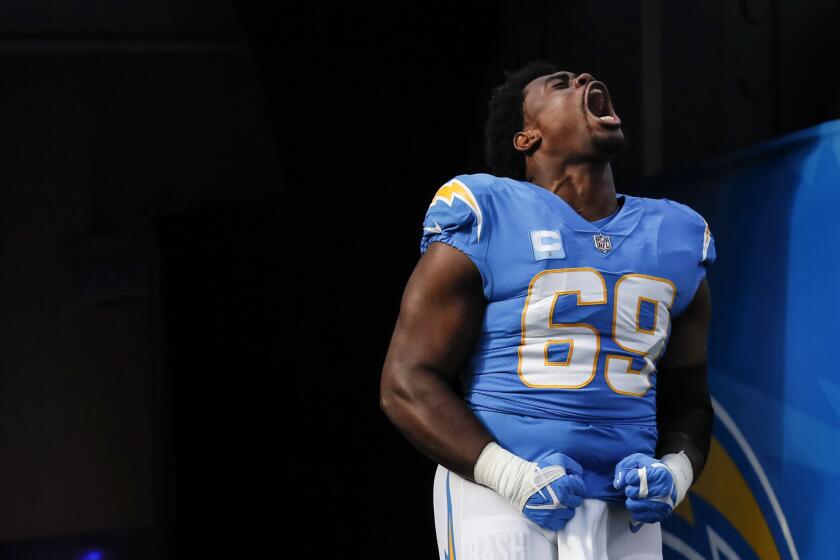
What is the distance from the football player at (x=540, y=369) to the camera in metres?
2.00

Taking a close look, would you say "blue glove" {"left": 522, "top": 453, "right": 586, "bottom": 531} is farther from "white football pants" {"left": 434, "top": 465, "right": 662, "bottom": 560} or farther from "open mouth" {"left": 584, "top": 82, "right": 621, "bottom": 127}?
"open mouth" {"left": 584, "top": 82, "right": 621, "bottom": 127}

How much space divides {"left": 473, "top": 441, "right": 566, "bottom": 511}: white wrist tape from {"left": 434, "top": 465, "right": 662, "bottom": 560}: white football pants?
49 mm

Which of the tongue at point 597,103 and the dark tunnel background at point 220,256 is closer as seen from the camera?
the tongue at point 597,103

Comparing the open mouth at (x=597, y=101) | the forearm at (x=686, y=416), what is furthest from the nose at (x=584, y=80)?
the forearm at (x=686, y=416)

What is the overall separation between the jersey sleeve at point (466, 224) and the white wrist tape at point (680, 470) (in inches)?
16.5

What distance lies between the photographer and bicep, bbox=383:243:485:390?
2078 mm

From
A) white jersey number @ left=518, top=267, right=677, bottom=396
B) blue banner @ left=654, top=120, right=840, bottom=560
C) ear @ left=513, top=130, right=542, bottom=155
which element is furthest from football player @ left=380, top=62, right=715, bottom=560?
blue banner @ left=654, top=120, right=840, bottom=560

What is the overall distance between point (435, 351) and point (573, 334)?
0.24 m

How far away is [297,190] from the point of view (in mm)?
4871

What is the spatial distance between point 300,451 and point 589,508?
282 cm

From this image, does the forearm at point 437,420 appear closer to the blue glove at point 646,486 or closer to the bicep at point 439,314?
the bicep at point 439,314

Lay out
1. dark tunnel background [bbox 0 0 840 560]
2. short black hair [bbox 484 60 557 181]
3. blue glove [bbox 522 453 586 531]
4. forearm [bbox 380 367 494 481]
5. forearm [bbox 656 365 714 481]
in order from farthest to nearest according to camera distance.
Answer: dark tunnel background [bbox 0 0 840 560]
short black hair [bbox 484 60 557 181]
forearm [bbox 656 365 714 481]
forearm [bbox 380 367 494 481]
blue glove [bbox 522 453 586 531]

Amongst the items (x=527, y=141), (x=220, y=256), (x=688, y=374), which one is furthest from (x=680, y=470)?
(x=220, y=256)

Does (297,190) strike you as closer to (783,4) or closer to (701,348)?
(783,4)
